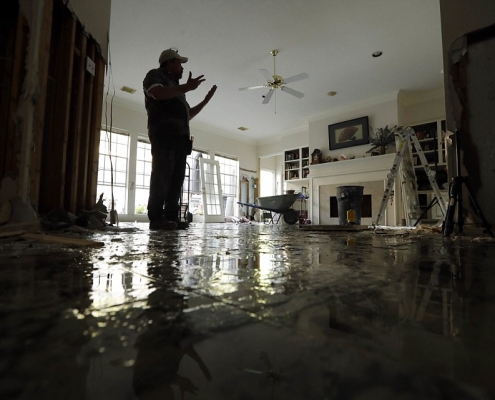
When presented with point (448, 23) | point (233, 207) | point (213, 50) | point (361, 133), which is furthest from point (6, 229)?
point (233, 207)

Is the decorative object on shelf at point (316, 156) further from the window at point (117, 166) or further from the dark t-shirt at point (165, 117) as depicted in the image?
the dark t-shirt at point (165, 117)

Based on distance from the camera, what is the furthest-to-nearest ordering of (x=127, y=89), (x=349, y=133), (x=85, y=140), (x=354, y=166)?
(x=349, y=133), (x=354, y=166), (x=127, y=89), (x=85, y=140)

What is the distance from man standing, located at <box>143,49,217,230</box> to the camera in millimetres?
1793

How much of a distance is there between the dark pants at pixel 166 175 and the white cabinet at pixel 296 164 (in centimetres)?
588

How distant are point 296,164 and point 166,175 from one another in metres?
6.62

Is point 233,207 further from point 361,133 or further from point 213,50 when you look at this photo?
point 213,50

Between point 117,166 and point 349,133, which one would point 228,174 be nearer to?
point 117,166

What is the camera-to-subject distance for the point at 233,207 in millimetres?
8336

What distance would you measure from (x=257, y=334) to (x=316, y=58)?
510 centimetres

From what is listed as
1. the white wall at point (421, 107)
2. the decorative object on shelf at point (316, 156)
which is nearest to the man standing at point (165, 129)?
the decorative object on shelf at point (316, 156)

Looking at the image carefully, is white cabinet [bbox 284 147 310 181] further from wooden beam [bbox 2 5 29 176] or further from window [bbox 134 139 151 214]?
wooden beam [bbox 2 5 29 176]

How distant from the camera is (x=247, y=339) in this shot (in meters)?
0.17

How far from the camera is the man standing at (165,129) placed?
1.79 meters


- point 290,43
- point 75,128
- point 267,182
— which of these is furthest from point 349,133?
point 75,128
